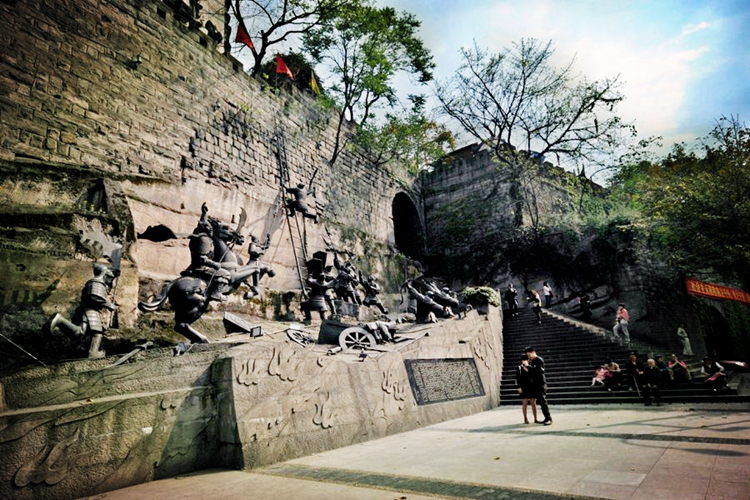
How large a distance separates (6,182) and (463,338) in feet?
30.9

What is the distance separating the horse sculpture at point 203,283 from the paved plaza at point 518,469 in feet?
7.05

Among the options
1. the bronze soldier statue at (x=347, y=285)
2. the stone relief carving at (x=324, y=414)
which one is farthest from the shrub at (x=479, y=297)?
the stone relief carving at (x=324, y=414)

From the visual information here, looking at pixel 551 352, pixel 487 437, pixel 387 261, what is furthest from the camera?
pixel 387 261

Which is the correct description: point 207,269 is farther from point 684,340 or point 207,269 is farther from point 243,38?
point 684,340

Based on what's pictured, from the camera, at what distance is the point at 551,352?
12352 mm

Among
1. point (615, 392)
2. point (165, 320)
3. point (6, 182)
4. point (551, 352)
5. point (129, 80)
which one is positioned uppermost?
point (129, 80)

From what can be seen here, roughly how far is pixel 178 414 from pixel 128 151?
885 cm

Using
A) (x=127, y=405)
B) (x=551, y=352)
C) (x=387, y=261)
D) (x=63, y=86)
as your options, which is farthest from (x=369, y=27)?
(x=127, y=405)

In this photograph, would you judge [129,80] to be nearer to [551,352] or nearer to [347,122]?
[347,122]

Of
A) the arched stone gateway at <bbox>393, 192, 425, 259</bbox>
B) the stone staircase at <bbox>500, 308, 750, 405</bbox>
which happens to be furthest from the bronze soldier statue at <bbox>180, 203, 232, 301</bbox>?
the arched stone gateway at <bbox>393, 192, 425, 259</bbox>

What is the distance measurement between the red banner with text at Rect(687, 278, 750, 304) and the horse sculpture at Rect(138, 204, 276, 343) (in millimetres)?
17675

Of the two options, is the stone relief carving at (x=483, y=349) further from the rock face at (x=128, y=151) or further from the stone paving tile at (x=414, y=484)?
the stone paving tile at (x=414, y=484)

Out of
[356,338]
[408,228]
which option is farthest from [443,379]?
[408,228]

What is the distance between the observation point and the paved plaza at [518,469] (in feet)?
10.2
